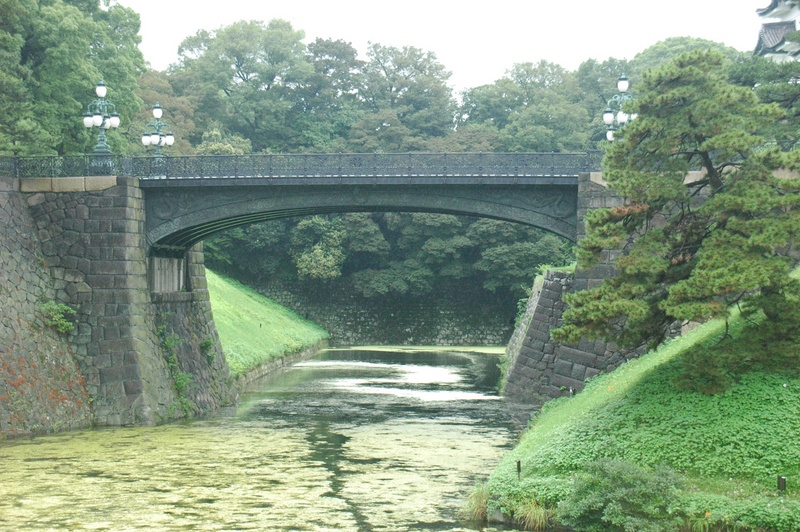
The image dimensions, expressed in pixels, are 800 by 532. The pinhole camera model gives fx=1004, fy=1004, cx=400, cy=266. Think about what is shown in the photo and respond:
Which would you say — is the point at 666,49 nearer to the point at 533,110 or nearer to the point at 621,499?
the point at 533,110

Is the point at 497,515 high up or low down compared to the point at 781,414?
down

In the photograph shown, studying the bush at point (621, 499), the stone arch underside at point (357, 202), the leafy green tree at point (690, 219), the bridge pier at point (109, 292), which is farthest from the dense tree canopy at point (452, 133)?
the bridge pier at point (109, 292)

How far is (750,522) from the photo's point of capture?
1448 cm

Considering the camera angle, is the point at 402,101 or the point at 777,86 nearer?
the point at 777,86

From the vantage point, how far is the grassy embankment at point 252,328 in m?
41.4

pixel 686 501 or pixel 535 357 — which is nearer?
pixel 686 501

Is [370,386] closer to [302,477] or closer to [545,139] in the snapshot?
[302,477]

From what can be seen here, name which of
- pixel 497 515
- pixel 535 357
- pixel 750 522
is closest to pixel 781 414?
pixel 750 522

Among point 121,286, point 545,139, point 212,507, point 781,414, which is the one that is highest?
point 545,139

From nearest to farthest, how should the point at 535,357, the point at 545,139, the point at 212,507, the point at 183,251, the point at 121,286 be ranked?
the point at 212,507, the point at 121,286, the point at 535,357, the point at 183,251, the point at 545,139

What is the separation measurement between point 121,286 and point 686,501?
59.6ft

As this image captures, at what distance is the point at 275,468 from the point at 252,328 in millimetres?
27425

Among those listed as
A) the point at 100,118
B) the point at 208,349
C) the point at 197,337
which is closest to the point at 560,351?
the point at 208,349

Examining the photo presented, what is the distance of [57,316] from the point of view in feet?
89.2
